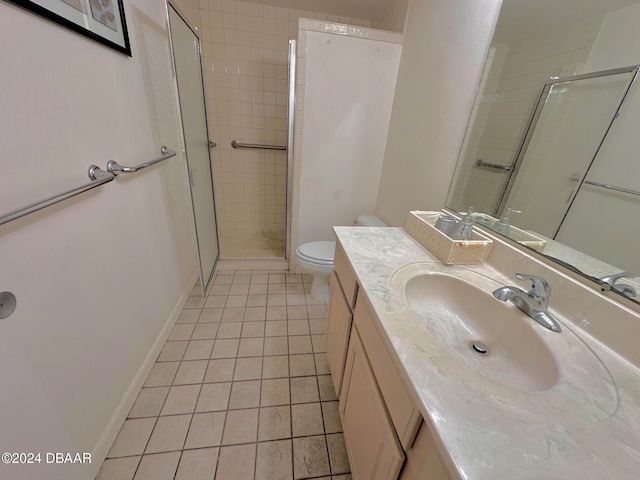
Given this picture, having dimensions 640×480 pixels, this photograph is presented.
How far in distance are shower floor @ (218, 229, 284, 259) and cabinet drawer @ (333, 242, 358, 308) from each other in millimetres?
1380

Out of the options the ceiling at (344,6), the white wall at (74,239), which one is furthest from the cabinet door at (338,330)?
the ceiling at (344,6)

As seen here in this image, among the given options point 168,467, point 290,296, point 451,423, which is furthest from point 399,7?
point 168,467

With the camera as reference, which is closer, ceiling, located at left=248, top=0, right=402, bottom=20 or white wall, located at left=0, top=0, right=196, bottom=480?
white wall, located at left=0, top=0, right=196, bottom=480

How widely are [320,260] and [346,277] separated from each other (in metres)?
0.76

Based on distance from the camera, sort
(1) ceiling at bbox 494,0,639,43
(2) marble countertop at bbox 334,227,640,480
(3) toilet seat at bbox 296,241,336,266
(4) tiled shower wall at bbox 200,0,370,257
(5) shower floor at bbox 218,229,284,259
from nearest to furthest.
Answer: (2) marble countertop at bbox 334,227,640,480, (1) ceiling at bbox 494,0,639,43, (3) toilet seat at bbox 296,241,336,266, (4) tiled shower wall at bbox 200,0,370,257, (5) shower floor at bbox 218,229,284,259

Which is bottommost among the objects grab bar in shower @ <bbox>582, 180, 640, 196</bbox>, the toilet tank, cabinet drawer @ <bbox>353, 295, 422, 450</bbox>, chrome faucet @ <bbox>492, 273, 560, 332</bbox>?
the toilet tank

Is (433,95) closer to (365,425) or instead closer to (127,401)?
(365,425)

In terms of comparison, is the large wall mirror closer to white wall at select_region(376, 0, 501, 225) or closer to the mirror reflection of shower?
the mirror reflection of shower

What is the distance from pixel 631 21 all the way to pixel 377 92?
54.1 inches

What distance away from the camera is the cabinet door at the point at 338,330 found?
3.38ft

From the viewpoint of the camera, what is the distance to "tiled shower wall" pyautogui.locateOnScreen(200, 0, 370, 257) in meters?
2.22

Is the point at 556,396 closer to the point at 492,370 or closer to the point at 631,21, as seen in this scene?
the point at 492,370

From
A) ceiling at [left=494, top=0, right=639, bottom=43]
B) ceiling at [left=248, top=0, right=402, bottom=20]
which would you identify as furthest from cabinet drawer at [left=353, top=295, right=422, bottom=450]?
ceiling at [left=248, top=0, right=402, bottom=20]

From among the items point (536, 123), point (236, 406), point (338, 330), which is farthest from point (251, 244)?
point (536, 123)
